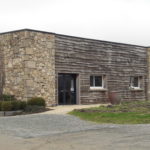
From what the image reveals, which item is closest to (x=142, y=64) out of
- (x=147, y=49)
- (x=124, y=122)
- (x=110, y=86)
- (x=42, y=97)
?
(x=147, y=49)

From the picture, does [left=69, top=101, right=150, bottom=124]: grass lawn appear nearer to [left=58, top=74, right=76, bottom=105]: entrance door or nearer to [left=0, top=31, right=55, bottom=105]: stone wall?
[left=0, top=31, right=55, bottom=105]: stone wall

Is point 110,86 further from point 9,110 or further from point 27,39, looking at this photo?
point 9,110

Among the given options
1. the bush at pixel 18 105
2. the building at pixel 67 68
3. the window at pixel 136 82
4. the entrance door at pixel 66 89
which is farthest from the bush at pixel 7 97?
the window at pixel 136 82

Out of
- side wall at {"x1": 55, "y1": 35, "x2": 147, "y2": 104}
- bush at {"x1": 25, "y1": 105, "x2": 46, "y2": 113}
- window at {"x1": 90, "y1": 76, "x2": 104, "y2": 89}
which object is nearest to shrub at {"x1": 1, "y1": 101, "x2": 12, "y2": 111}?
bush at {"x1": 25, "y1": 105, "x2": 46, "y2": 113}

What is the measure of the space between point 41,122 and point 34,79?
25.3 ft

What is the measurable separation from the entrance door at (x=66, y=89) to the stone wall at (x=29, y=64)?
1.12m

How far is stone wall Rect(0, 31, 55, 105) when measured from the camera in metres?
23.4

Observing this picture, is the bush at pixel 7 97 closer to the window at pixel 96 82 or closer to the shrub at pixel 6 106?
the shrub at pixel 6 106

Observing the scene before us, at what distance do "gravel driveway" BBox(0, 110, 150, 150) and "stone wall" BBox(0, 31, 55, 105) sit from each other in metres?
6.64

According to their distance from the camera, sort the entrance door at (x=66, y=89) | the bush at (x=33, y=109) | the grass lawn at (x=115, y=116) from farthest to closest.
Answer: the entrance door at (x=66, y=89)
the bush at (x=33, y=109)
the grass lawn at (x=115, y=116)

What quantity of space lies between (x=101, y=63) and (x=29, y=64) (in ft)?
22.4

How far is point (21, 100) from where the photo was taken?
23.4 metres

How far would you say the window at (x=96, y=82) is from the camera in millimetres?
27797

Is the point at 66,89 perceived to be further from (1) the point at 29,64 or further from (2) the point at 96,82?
(1) the point at 29,64
